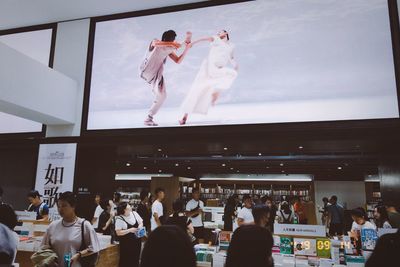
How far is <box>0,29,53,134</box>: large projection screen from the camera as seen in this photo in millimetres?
7410

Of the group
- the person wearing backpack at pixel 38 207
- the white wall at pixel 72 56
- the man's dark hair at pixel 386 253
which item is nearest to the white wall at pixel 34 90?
the white wall at pixel 72 56

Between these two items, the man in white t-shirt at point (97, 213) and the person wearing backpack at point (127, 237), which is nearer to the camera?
the person wearing backpack at point (127, 237)

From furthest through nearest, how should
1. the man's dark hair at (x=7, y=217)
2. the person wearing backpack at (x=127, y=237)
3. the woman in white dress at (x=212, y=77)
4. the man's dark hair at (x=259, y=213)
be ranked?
the woman in white dress at (x=212, y=77) → the person wearing backpack at (x=127, y=237) → the man's dark hair at (x=259, y=213) → the man's dark hair at (x=7, y=217)

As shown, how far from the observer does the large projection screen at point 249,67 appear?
215 inches

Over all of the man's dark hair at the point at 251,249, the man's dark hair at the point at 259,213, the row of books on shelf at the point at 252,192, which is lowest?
the man's dark hair at the point at 251,249

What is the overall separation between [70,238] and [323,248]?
2803 millimetres

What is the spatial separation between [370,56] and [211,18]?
2.89m

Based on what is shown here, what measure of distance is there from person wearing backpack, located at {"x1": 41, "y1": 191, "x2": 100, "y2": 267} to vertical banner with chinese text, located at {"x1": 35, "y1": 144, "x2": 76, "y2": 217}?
3817mm

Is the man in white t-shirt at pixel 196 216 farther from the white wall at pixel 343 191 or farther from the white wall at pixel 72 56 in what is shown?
the white wall at pixel 343 191

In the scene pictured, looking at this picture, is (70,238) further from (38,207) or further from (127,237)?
(38,207)

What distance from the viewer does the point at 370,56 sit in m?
5.43

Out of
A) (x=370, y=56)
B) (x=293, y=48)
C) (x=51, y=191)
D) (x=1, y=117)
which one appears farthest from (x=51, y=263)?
(x=1, y=117)

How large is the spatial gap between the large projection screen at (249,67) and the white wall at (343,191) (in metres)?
11.6

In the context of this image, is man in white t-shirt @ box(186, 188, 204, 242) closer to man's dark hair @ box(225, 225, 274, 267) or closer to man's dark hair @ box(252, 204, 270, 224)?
man's dark hair @ box(252, 204, 270, 224)
